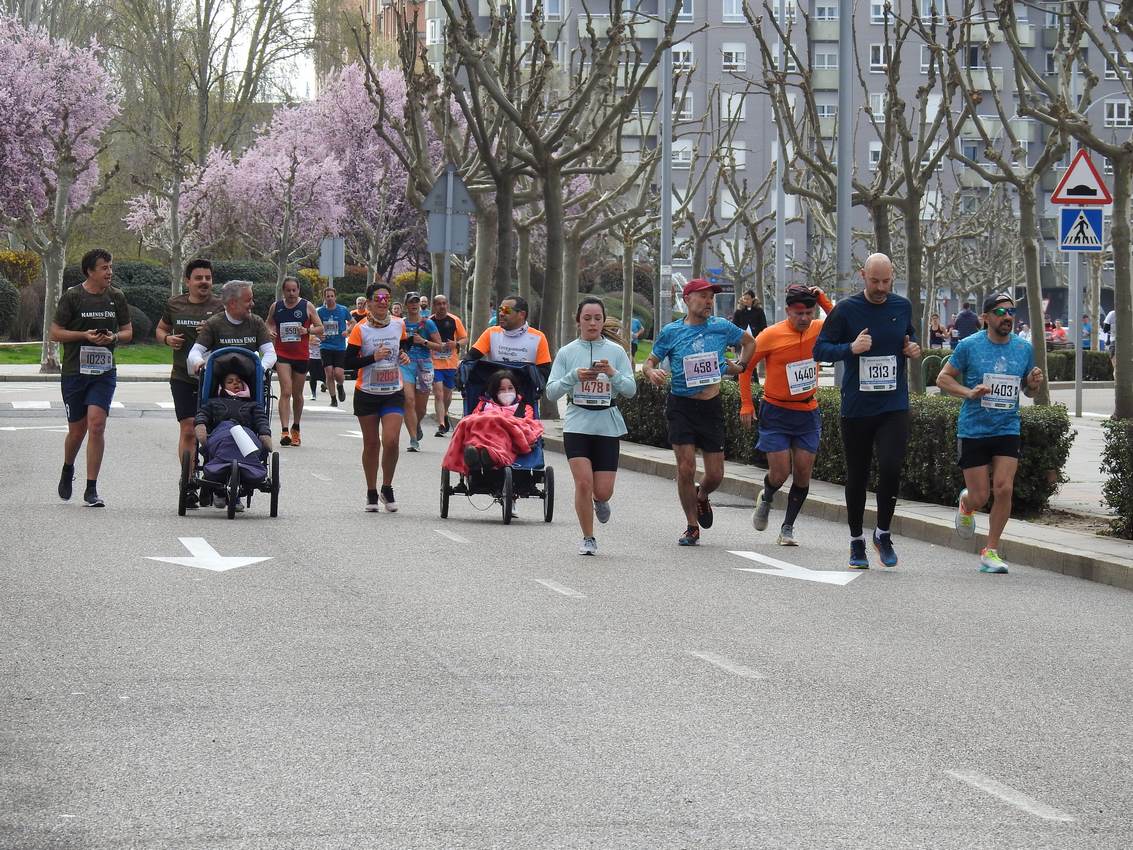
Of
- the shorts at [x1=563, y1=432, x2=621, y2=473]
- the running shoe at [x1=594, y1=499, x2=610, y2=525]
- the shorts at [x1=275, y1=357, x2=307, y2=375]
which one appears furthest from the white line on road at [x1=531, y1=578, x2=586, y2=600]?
the shorts at [x1=275, y1=357, x2=307, y2=375]

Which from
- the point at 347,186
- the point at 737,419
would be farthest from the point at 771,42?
the point at 737,419

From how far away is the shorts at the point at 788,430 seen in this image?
1369cm

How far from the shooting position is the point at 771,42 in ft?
289

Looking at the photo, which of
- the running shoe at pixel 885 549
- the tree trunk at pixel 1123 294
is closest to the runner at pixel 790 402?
the running shoe at pixel 885 549

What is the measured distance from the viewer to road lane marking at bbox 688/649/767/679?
8156mm

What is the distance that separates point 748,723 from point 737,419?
13.2 meters

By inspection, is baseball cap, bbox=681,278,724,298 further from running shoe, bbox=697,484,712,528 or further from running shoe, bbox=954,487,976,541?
running shoe, bbox=954,487,976,541

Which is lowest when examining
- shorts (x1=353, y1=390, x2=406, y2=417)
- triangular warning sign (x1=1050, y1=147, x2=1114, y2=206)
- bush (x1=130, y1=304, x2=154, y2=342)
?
shorts (x1=353, y1=390, x2=406, y2=417)

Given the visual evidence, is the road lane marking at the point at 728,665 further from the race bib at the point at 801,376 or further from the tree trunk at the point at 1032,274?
the tree trunk at the point at 1032,274

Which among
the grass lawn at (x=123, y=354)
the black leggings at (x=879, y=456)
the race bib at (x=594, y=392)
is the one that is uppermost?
the grass lawn at (x=123, y=354)

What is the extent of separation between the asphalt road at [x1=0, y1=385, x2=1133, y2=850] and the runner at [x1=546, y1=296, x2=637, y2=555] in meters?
0.53

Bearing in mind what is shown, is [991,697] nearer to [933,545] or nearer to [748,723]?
[748,723]

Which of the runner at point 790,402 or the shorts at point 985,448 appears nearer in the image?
the shorts at point 985,448

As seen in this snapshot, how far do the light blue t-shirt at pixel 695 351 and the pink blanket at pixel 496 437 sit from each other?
147 centimetres
